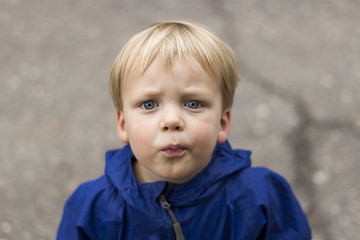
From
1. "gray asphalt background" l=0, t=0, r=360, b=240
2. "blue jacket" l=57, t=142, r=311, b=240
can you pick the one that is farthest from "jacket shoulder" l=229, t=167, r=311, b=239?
"gray asphalt background" l=0, t=0, r=360, b=240

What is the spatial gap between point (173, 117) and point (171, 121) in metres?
0.02

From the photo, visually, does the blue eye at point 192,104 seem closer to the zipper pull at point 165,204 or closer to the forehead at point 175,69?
the forehead at point 175,69

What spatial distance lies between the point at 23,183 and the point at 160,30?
1421 millimetres

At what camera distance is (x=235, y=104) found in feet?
9.78

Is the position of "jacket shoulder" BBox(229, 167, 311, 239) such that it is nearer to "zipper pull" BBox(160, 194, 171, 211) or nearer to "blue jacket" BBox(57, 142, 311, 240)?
"blue jacket" BBox(57, 142, 311, 240)

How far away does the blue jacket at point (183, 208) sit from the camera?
5.32 ft

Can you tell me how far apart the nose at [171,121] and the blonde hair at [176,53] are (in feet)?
0.45

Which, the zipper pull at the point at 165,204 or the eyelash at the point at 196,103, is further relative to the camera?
the zipper pull at the point at 165,204

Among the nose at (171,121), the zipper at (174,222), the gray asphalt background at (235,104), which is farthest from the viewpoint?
the gray asphalt background at (235,104)

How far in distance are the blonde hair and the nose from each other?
138 millimetres

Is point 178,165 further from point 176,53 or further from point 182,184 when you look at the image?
point 176,53

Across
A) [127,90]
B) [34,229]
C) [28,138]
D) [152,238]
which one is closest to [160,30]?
[127,90]

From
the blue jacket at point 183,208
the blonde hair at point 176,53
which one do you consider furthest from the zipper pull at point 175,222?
the blonde hair at point 176,53

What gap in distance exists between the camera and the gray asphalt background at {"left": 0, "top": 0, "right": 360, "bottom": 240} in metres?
2.47
